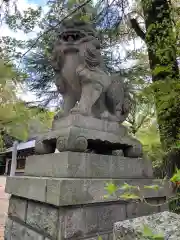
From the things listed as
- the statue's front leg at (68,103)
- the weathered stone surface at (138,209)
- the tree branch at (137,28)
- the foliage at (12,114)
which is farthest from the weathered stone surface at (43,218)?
the tree branch at (137,28)

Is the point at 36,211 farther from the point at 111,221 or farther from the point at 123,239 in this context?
the point at 123,239

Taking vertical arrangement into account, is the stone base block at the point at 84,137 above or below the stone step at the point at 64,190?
above

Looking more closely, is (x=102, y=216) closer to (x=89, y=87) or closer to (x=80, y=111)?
(x=80, y=111)

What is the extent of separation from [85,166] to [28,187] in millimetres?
635

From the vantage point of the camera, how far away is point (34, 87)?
259 inches

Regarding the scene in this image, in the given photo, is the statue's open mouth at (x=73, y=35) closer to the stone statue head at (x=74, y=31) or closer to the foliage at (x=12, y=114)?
the stone statue head at (x=74, y=31)

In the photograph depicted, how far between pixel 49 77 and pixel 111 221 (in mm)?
4901

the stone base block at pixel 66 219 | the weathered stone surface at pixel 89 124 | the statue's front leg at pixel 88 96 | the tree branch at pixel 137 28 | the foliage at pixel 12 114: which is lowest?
the stone base block at pixel 66 219

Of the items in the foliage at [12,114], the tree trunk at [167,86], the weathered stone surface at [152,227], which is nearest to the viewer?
the weathered stone surface at [152,227]

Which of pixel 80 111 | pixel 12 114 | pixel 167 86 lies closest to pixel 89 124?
pixel 80 111

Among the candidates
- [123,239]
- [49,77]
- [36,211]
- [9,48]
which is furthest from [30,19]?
[123,239]

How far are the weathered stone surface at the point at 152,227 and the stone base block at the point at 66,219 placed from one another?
1042mm

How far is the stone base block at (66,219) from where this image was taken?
1.85 m

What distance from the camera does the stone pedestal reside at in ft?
6.11
